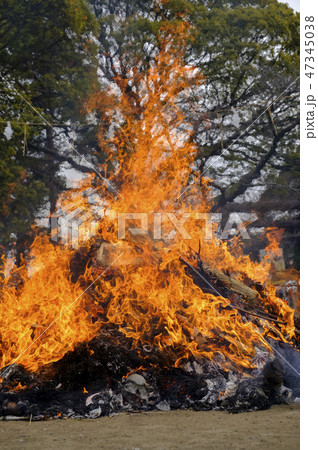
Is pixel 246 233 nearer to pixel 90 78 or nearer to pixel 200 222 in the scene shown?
pixel 200 222

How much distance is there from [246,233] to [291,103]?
230cm

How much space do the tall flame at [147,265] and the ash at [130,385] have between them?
146mm

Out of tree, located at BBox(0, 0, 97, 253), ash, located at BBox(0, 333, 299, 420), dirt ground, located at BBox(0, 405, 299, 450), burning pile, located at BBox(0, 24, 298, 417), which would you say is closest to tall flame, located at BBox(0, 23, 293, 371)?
burning pile, located at BBox(0, 24, 298, 417)

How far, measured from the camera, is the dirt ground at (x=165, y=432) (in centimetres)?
347

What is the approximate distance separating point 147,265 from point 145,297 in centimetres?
42

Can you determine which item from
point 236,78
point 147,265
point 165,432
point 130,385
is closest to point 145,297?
point 147,265

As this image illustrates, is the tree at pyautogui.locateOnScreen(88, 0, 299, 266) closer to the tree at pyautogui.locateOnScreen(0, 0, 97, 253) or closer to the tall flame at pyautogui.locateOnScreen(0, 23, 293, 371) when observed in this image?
the tall flame at pyautogui.locateOnScreen(0, 23, 293, 371)

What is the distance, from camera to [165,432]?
3756mm

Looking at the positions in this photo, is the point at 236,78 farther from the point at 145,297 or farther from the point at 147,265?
the point at 145,297

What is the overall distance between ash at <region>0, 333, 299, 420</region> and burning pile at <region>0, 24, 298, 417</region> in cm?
1

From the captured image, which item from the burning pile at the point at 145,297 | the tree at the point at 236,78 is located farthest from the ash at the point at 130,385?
the tree at the point at 236,78

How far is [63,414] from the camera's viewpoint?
4363mm
